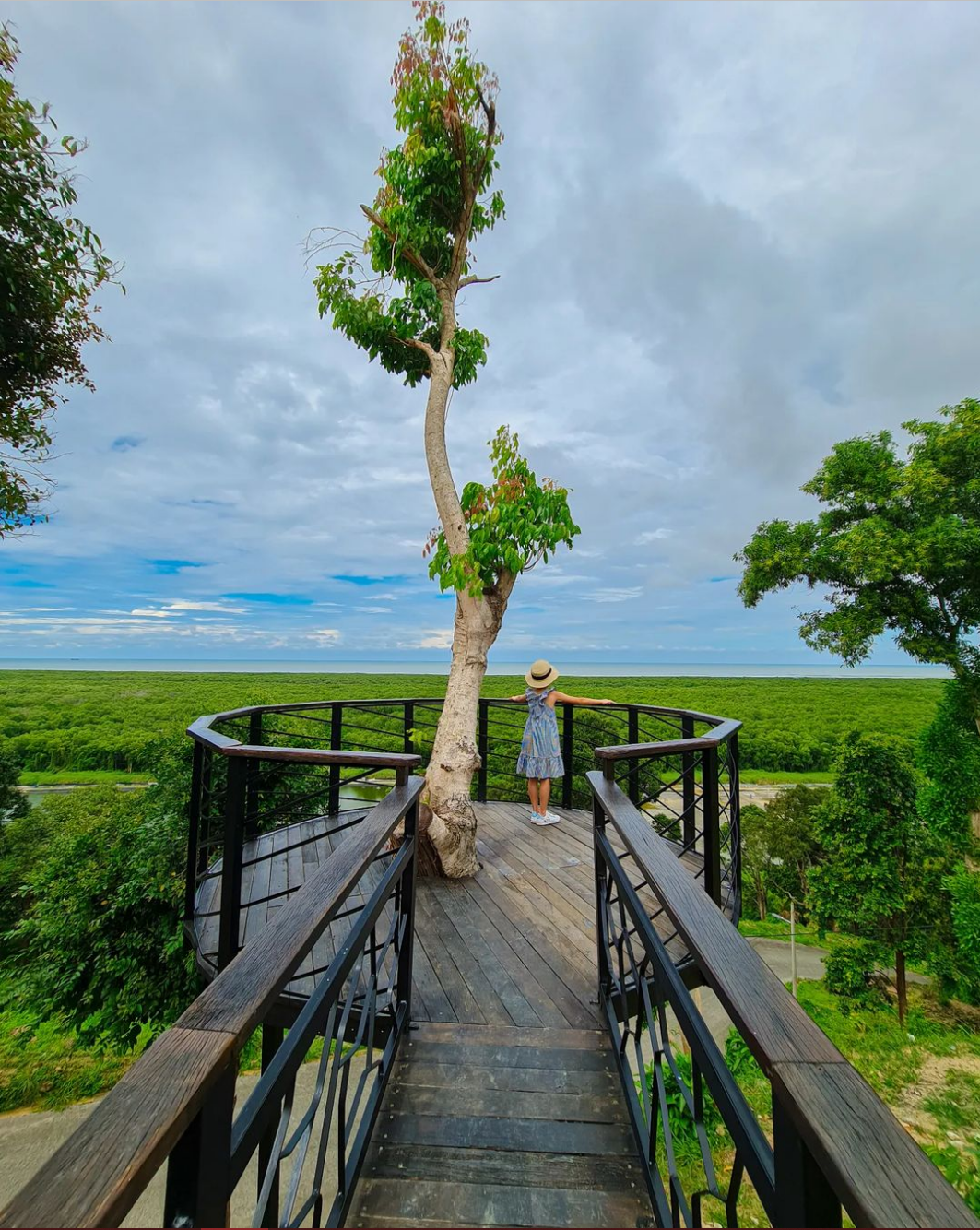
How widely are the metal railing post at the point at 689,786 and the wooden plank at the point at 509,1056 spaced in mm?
1408

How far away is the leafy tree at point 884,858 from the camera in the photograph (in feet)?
39.5

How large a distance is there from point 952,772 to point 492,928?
15096 mm

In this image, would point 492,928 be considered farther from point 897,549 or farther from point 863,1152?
point 897,549

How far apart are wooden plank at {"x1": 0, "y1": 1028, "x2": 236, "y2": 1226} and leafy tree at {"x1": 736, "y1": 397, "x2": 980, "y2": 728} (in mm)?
13412

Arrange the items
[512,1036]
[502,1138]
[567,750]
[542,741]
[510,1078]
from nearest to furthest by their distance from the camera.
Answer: [502,1138] → [510,1078] → [512,1036] → [542,741] → [567,750]

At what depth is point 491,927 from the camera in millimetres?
2885

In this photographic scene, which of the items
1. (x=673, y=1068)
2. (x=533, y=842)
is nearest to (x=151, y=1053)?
(x=673, y=1068)

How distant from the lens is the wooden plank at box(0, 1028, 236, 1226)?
52 cm

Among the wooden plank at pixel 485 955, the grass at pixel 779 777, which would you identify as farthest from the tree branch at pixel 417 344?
the grass at pixel 779 777

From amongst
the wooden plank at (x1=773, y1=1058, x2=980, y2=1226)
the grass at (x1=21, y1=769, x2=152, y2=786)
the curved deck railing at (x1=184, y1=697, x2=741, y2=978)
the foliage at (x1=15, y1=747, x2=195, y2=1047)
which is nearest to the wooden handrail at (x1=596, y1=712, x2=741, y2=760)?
the curved deck railing at (x1=184, y1=697, x2=741, y2=978)

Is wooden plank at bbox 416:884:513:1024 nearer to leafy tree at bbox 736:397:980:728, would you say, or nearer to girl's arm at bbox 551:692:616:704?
girl's arm at bbox 551:692:616:704

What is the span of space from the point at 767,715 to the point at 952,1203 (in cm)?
3795

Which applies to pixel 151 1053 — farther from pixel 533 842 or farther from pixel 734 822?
pixel 533 842

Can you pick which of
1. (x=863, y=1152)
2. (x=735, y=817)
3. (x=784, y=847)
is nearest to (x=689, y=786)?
(x=735, y=817)
